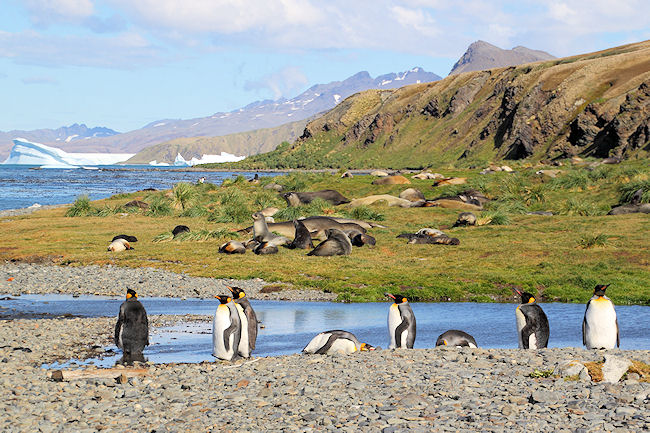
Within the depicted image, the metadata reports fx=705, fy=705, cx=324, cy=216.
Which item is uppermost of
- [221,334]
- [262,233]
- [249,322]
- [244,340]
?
[262,233]

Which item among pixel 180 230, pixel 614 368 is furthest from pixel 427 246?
pixel 614 368

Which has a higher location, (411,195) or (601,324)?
(411,195)

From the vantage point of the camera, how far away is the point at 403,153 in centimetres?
12688

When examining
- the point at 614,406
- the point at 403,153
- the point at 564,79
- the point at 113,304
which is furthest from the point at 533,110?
the point at 614,406

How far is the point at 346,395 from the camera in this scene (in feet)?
27.1

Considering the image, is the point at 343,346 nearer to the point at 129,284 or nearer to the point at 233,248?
the point at 129,284

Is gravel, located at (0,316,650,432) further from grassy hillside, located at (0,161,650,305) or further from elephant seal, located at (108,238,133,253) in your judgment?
elephant seal, located at (108,238,133,253)

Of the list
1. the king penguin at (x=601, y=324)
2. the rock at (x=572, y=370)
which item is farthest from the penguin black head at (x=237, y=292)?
the rock at (x=572, y=370)

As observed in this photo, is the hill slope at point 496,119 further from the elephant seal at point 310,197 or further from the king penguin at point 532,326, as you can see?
the king penguin at point 532,326

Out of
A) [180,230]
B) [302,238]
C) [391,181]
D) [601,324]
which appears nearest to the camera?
[601,324]

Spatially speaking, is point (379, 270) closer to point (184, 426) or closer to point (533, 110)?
point (184, 426)

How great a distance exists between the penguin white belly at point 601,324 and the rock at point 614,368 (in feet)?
9.58

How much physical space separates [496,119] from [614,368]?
103479 millimetres

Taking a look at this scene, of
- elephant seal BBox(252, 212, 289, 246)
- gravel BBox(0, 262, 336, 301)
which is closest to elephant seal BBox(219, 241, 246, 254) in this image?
elephant seal BBox(252, 212, 289, 246)
